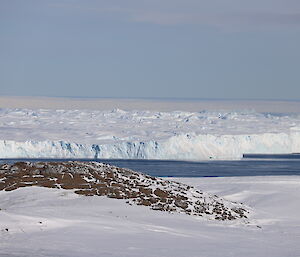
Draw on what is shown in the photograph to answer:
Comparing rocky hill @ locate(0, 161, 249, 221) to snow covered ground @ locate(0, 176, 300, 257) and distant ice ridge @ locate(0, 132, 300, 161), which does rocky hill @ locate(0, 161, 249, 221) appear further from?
distant ice ridge @ locate(0, 132, 300, 161)

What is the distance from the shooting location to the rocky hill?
37438 millimetres

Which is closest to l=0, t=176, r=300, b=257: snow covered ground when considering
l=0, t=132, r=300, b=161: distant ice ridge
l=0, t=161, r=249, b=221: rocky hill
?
l=0, t=161, r=249, b=221: rocky hill

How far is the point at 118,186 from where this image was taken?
40688 millimetres

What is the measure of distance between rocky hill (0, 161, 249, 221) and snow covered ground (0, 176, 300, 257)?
139 cm

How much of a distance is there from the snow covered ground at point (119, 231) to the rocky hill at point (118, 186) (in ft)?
4.56

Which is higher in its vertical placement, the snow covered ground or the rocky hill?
the rocky hill

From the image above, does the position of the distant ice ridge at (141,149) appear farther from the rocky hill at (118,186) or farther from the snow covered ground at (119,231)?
the snow covered ground at (119,231)

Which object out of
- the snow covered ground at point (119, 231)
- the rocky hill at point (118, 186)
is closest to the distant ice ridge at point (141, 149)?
the rocky hill at point (118, 186)

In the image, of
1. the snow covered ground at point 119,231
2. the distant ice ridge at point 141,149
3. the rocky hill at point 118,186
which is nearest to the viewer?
the snow covered ground at point 119,231

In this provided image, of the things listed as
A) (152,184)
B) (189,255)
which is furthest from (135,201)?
(189,255)

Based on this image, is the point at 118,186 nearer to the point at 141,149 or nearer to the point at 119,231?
the point at 119,231

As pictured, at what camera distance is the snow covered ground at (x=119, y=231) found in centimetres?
2127

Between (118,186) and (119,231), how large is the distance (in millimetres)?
14934

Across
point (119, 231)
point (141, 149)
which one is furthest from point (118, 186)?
point (141, 149)
